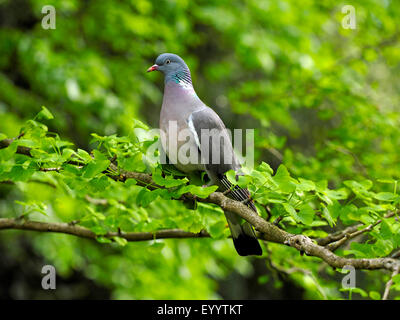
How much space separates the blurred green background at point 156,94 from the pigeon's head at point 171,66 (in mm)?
713

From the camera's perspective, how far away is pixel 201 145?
1933 millimetres

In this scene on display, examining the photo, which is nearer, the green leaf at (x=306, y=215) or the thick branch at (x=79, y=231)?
the green leaf at (x=306, y=215)

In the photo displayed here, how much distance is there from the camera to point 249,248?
Result: 1882 millimetres

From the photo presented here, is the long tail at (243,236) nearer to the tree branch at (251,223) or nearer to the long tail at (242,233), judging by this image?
the long tail at (242,233)

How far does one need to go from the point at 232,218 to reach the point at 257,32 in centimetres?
279

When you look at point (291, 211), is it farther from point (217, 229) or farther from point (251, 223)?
point (217, 229)

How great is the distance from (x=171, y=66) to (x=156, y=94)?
2744 mm

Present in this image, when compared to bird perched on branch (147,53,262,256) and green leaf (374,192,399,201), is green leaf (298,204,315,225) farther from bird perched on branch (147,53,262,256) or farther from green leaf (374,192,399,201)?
bird perched on branch (147,53,262,256)

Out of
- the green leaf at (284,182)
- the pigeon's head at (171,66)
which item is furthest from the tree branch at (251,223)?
the pigeon's head at (171,66)

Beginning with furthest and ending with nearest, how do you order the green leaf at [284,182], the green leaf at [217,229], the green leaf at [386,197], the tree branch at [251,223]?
the green leaf at [217,229] < the green leaf at [386,197] < the green leaf at [284,182] < the tree branch at [251,223]

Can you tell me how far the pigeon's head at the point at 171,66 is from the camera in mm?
2088

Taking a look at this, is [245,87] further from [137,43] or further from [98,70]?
[137,43]

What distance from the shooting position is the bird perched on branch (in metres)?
1.88

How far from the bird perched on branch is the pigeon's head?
3.3 inches
